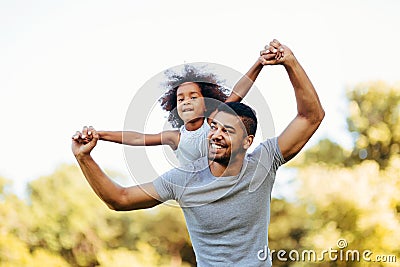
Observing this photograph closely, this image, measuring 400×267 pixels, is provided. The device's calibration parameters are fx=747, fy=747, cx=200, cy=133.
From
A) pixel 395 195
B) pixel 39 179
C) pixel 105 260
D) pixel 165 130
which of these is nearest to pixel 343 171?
pixel 395 195

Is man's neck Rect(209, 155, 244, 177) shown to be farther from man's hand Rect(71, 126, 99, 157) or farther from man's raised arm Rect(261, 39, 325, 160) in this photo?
man's hand Rect(71, 126, 99, 157)

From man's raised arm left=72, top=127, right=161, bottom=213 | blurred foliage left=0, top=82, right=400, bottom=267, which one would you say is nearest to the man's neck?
man's raised arm left=72, top=127, right=161, bottom=213

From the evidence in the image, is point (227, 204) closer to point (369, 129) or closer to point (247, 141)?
point (247, 141)

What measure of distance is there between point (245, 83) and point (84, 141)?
0.38 m

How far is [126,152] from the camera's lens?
1527mm

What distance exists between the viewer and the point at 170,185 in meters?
1.44

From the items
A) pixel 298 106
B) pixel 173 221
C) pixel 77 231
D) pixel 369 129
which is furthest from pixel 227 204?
pixel 369 129

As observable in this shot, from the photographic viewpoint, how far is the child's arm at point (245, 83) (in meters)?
1.56

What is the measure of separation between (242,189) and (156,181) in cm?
17

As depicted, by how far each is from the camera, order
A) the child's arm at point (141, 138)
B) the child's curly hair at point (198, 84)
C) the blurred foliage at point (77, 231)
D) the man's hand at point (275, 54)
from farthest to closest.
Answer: the blurred foliage at point (77, 231), the child's curly hair at point (198, 84), the child's arm at point (141, 138), the man's hand at point (275, 54)

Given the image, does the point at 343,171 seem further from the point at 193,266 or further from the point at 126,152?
the point at 126,152

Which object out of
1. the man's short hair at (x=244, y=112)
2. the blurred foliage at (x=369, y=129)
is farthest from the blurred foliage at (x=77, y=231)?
the man's short hair at (x=244, y=112)

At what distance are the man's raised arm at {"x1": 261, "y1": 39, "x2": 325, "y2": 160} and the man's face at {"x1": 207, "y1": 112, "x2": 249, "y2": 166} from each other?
8cm

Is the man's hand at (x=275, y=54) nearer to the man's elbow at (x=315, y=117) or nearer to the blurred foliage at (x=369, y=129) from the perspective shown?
the man's elbow at (x=315, y=117)
